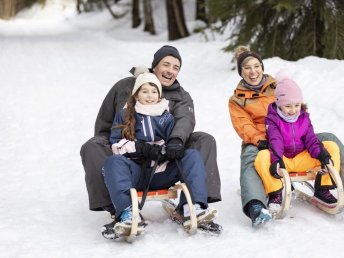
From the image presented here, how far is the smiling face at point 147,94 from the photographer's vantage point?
4062 millimetres

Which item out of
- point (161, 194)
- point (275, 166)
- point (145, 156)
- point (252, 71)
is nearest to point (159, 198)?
point (161, 194)

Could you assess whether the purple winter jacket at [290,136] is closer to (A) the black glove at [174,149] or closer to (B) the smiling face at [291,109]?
(B) the smiling face at [291,109]

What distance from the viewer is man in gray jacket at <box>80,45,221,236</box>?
154 inches

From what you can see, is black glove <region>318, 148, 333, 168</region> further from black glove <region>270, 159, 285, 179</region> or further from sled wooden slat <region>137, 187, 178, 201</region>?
sled wooden slat <region>137, 187, 178, 201</region>

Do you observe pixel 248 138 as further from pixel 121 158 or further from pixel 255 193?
pixel 121 158

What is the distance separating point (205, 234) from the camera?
3832 millimetres

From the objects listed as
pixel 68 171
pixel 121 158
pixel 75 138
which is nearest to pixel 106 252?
pixel 121 158

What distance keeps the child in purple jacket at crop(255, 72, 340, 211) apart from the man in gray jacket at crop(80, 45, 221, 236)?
0.38m

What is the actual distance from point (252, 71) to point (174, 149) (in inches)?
40.8

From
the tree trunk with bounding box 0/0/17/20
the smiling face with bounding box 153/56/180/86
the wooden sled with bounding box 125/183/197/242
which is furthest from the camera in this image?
the tree trunk with bounding box 0/0/17/20

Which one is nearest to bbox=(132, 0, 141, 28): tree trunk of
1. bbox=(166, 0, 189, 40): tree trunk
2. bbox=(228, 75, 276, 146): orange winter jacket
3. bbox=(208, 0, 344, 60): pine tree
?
bbox=(166, 0, 189, 40): tree trunk

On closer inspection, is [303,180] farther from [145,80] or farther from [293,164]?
[145,80]

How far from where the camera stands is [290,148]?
4215 mm

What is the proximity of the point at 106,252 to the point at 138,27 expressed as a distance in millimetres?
21722
